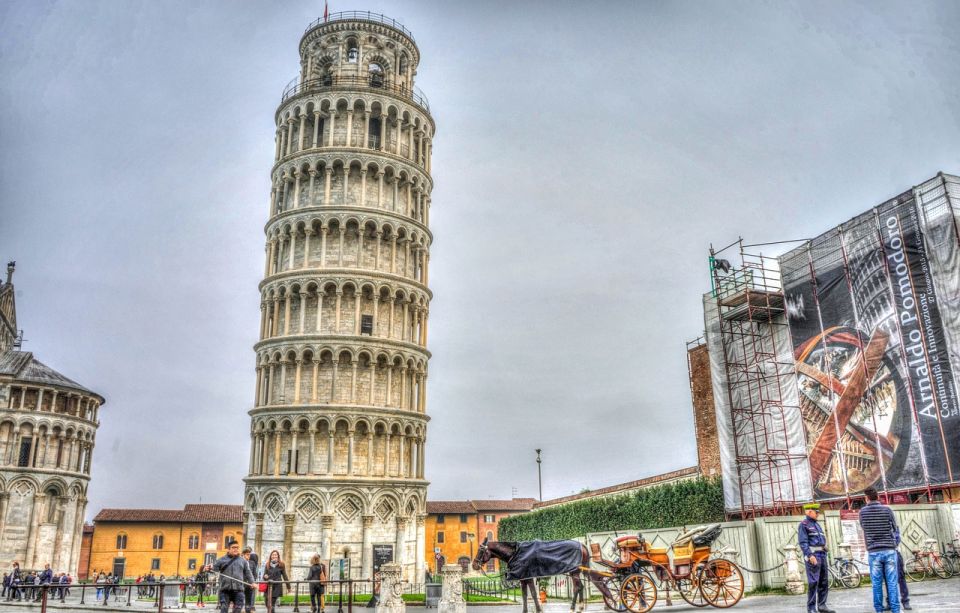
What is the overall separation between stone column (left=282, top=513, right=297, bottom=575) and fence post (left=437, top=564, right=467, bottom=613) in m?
20.6

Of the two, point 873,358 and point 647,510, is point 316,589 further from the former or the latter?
point 647,510

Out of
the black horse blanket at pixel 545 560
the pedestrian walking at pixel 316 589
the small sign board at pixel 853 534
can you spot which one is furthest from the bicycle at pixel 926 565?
the pedestrian walking at pixel 316 589

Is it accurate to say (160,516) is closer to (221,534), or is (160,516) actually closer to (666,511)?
(221,534)

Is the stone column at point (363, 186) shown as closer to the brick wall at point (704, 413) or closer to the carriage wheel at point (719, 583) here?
the brick wall at point (704, 413)

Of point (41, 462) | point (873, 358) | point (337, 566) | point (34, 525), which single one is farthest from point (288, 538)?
point (41, 462)

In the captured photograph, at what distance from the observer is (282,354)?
4016 cm

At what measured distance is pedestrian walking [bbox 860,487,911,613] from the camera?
446 inches

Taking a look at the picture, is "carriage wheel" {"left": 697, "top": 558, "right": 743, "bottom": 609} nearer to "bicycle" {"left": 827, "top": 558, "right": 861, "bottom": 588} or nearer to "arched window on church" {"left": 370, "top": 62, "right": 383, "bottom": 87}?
"bicycle" {"left": 827, "top": 558, "right": 861, "bottom": 588}

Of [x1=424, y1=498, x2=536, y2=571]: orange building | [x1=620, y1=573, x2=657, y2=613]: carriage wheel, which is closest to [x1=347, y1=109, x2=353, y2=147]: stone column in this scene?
[x1=620, y1=573, x2=657, y2=613]: carriage wheel

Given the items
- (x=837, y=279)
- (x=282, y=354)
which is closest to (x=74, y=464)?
(x=282, y=354)

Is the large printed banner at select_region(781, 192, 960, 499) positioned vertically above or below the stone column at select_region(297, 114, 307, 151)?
below

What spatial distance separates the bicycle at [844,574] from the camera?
19.8 m

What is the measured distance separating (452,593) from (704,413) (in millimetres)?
24749

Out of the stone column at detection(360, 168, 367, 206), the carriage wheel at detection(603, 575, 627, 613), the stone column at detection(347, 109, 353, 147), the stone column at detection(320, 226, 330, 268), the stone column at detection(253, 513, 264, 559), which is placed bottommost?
the carriage wheel at detection(603, 575, 627, 613)
